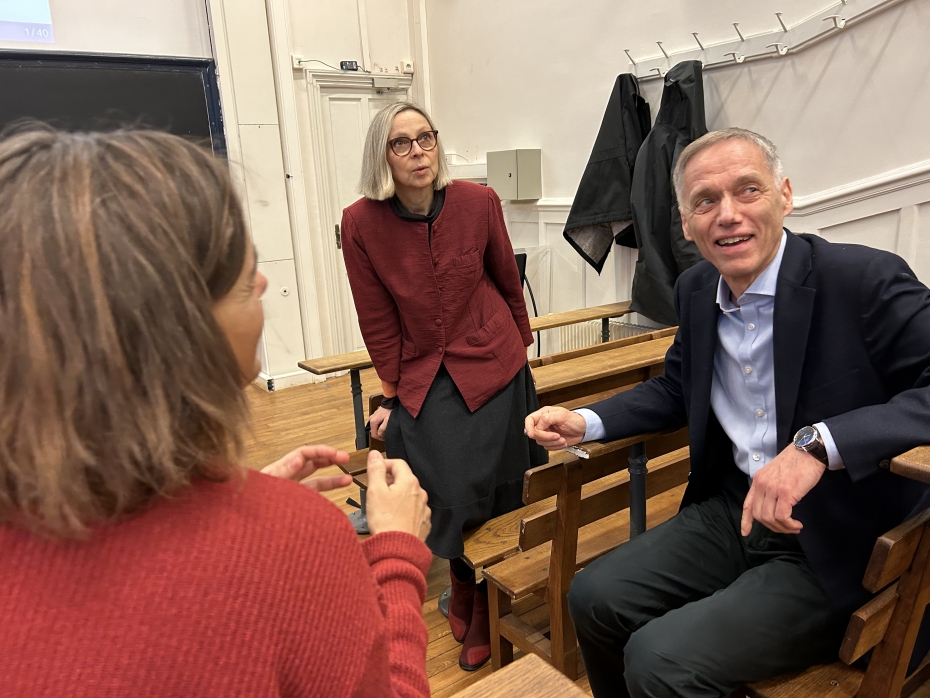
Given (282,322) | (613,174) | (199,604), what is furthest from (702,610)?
(282,322)

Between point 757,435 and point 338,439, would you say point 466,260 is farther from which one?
point 338,439

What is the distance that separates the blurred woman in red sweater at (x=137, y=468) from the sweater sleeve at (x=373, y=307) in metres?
1.46

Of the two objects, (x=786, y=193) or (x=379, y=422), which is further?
(x=379, y=422)

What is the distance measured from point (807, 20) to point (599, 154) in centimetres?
122

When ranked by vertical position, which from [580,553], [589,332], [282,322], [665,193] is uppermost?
[665,193]

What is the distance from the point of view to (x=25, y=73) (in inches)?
163

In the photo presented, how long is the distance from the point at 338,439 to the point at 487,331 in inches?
91.3

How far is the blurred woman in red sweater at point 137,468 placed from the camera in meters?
0.50

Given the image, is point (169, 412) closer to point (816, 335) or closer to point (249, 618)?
point (249, 618)

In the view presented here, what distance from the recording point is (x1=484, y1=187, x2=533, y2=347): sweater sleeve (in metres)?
2.10

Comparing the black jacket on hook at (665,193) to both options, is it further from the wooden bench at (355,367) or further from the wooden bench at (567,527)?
the wooden bench at (567,527)

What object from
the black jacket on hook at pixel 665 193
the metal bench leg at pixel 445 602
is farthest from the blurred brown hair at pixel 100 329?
the black jacket on hook at pixel 665 193

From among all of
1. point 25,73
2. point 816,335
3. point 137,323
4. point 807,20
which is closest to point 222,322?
point 137,323

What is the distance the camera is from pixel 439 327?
80.3 inches
